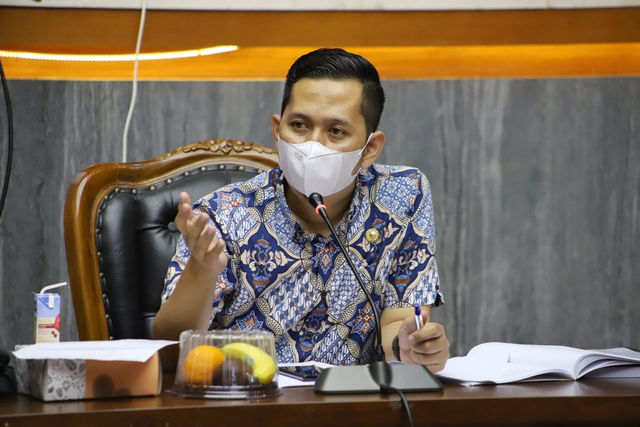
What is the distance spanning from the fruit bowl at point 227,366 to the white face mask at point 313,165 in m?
0.57

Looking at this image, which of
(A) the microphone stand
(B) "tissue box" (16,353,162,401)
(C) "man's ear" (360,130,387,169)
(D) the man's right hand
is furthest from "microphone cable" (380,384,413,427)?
(C) "man's ear" (360,130,387,169)

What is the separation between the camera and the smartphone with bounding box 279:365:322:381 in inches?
41.2

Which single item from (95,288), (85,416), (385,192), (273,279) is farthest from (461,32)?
(85,416)

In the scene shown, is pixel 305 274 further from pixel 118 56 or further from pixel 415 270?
pixel 118 56

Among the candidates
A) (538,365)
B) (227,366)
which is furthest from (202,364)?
(538,365)

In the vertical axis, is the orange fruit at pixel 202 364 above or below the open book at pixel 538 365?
above

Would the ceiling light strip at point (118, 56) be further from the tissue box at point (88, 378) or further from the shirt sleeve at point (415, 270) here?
the tissue box at point (88, 378)

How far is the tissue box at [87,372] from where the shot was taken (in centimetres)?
84

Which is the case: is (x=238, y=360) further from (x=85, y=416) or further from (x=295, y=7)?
(x=295, y=7)

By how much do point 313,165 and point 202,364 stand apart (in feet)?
2.08

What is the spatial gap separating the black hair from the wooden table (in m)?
0.77

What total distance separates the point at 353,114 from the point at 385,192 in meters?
0.24

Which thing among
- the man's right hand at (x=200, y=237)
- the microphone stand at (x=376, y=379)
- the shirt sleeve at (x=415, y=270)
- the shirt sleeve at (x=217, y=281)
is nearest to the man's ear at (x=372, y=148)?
the shirt sleeve at (x=415, y=270)

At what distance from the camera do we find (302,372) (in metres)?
1.12
